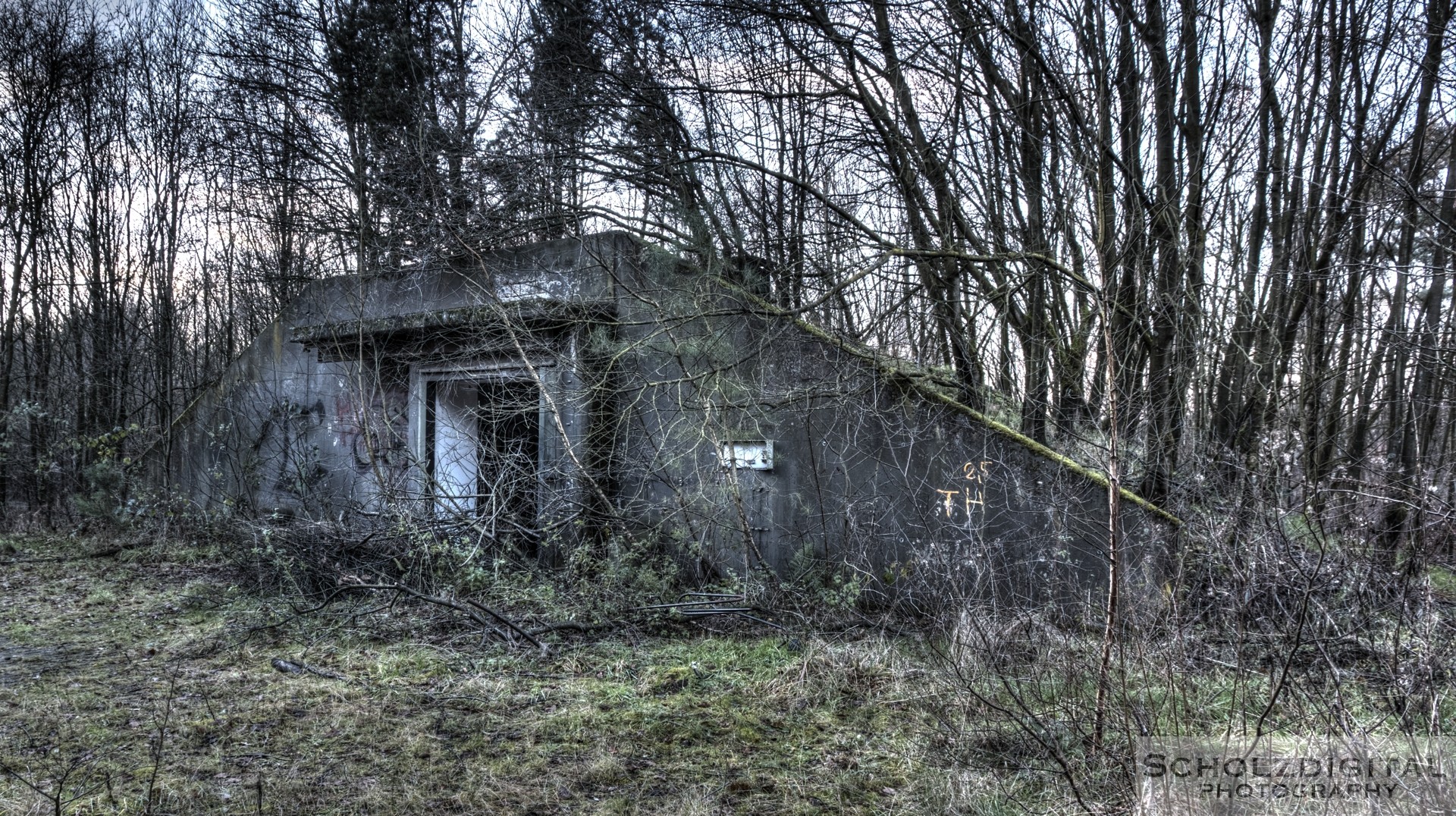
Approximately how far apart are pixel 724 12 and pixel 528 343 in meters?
3.48

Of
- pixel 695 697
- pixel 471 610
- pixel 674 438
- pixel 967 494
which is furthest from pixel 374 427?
pixel 967 494

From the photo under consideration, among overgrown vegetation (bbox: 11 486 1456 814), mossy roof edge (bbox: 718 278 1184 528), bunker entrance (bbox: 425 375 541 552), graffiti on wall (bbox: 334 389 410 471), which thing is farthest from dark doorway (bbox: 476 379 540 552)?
mossy roof edge (bbox: 718 278 1184 528)

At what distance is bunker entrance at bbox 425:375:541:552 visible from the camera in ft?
25.9

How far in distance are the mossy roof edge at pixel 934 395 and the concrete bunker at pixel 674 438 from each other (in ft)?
0.08

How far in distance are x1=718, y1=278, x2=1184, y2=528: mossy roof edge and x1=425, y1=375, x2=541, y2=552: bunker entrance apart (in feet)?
7.09

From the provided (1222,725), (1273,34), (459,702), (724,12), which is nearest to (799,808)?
(1222,725)

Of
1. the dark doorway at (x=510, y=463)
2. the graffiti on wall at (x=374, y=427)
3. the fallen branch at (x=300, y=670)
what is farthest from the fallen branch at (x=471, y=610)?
the graffiti on wall at (x=374, y=427)

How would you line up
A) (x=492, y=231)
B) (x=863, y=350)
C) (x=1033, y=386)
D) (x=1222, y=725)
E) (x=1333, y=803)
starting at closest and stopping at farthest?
(x=1333, y=803) → (x=1222, y=725) → (x=863, y=350) → (x=1033, y=386) → (x=492, y=231)

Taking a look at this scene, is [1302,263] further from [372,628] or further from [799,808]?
[372,628]

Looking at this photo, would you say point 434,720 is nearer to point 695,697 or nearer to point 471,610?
point 695,697

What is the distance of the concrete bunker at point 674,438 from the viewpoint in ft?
22.9

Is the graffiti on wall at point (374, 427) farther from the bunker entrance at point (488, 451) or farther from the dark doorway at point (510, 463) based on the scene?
the dark doorway at point (510, 463)

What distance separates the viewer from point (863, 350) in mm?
7504

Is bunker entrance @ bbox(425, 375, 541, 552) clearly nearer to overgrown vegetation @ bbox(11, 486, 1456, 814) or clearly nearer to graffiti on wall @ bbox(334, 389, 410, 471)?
graffiti on wall @ bbox(334, 389, 410, 471)
